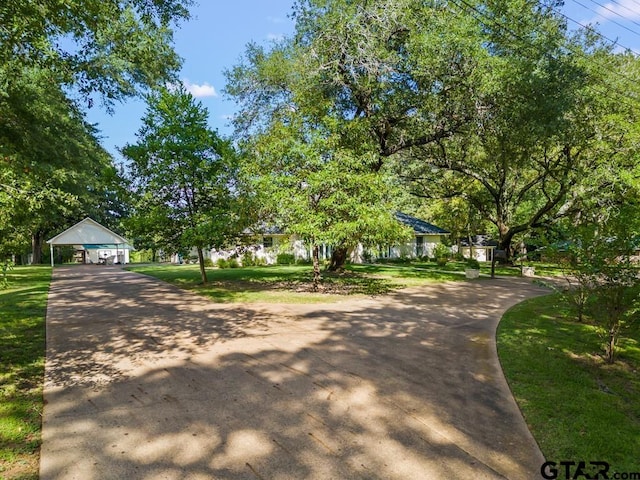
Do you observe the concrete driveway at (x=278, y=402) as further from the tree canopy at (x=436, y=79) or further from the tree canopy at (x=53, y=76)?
the tree canopy at (x=436, y=79)

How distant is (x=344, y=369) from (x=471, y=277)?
1423 cm

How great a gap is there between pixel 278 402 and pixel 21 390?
2.91m

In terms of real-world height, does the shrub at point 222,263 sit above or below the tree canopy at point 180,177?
below

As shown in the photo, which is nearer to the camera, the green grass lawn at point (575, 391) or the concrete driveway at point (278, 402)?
the concrete driveway at point (278, 402)

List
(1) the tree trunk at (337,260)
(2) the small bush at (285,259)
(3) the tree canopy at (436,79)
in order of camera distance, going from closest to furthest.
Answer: (3) the tree canopy at (436,79) < (1) the tree trunk at (337,260) < (2) the small bush at (285,259)

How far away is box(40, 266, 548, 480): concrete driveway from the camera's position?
2992 millimetres

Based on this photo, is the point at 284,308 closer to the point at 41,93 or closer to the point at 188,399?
the point at 188,399

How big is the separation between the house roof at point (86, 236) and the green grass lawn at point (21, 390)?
26975mm

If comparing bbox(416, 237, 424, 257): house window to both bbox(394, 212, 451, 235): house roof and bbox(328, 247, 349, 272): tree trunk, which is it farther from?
bbox(328, 247, 349, 272): tree trunk

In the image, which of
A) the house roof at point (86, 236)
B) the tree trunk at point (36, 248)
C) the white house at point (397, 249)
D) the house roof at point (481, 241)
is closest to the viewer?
the white house at point (397, 249)

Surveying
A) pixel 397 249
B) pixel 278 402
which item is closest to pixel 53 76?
pixel 278 402

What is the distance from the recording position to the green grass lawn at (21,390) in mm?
2971

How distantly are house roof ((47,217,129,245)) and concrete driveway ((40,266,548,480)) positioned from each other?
1124 inches

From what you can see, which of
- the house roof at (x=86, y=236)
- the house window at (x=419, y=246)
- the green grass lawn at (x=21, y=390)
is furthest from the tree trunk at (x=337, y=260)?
the house roof at (x=86, y=236)
